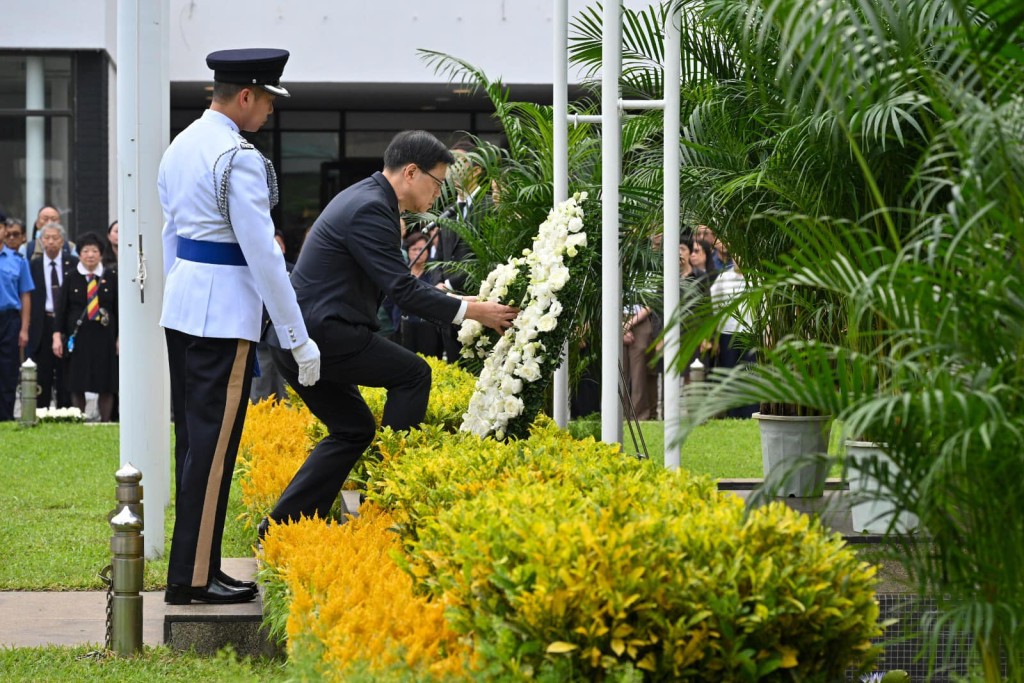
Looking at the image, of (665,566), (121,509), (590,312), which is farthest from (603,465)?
(590,312)

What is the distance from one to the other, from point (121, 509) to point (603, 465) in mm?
1802

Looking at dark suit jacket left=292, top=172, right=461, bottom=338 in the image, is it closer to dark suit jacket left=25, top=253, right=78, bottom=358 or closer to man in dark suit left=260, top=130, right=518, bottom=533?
man in dark suit left=260, top=130, right=518, bottom=533

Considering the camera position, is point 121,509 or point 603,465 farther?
point 121,509

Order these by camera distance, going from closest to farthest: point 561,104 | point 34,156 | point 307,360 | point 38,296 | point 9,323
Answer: point 307,360, point 561,104, point 9,323, point 38,296, point 34,156

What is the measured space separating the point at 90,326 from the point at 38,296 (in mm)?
1009

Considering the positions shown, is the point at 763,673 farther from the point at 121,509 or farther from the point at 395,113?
the point at 395,113

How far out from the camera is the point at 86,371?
14.6m

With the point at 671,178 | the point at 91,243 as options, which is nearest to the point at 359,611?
the point at 671,178

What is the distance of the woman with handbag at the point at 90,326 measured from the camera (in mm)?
14633

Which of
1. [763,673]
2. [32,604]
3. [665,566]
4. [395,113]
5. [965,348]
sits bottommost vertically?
[32,604]

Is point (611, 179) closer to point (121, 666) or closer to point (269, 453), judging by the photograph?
point (121, 666)

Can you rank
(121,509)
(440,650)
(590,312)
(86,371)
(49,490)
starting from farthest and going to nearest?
(86,371) → (49,490) → (590,312) → (121,509) → (440,650)

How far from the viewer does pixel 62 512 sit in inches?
338

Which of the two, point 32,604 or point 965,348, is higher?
point 965,348
